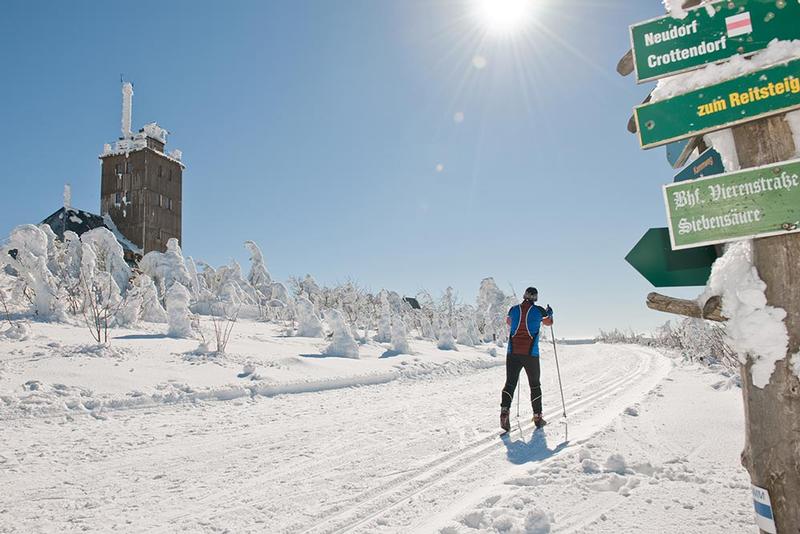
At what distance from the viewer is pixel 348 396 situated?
862 cm

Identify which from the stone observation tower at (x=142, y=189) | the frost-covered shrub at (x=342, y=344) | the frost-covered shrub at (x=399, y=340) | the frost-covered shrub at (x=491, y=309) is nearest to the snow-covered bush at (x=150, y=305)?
the frost-covered shrub at (x=342, y=344)

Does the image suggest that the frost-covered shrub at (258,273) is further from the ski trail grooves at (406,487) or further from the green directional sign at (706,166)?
the green directional sign at (706,166)

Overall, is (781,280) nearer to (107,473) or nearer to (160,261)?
(107,473)

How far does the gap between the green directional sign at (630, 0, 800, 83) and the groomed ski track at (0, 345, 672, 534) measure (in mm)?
2849

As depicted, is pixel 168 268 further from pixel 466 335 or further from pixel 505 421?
pixel 505 421

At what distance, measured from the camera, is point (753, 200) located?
1.85 metres

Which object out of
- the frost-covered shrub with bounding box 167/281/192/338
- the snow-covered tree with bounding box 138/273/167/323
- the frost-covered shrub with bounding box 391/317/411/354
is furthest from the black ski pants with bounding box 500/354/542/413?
the snow-covered tree with bounding box 138/273/167/323

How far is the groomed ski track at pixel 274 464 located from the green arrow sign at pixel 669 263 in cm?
192

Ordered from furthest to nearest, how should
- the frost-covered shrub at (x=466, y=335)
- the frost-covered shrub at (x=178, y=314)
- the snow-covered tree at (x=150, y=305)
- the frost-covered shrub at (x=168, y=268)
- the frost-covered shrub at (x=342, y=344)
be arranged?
the frost-covered shrub at (x=466, y=335), the frost-covered shrub at (x=168, y=268), the snow-covered tree at (x=150, y=305), the frost-covered shrub at (x=342, y=344), the frost-covered shrub at (x=178, y=314)

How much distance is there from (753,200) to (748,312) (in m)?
0.47

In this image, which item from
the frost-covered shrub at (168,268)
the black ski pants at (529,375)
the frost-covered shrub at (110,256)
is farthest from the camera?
the frost-covered shrub at (168,268)

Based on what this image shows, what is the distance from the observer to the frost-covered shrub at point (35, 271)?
13.0 m

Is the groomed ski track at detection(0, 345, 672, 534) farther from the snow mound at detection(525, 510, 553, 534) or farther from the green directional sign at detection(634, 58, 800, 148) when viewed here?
the green directional sign at detection(634, 58, 800, 148)

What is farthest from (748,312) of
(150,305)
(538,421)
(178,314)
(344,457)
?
(150,305)
